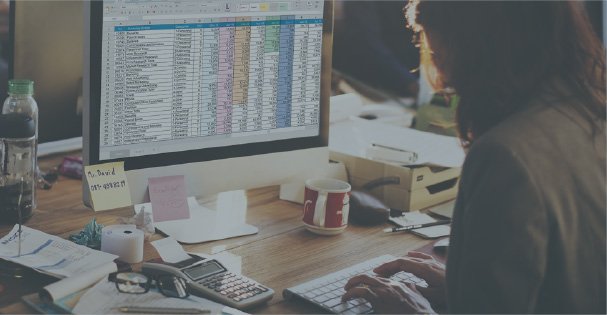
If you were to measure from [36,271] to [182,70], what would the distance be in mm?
434

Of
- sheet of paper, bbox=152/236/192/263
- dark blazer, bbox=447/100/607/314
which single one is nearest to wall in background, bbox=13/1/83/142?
sheet of paper, bbox=152/236/192/263

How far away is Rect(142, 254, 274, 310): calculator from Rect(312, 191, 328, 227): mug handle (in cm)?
31

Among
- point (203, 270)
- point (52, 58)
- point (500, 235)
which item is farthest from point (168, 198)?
point (500, 235)

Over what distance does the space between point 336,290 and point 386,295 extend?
4.2 inches

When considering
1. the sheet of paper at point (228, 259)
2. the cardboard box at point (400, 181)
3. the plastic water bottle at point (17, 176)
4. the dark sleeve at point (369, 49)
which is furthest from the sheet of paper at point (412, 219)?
the dark sleeve at point (369, 49)

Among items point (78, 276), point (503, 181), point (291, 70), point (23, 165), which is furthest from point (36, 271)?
point (503, 181)

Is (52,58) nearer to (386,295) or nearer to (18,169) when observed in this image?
(18,169)

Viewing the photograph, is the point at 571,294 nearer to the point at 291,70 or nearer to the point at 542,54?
the point at 542,54

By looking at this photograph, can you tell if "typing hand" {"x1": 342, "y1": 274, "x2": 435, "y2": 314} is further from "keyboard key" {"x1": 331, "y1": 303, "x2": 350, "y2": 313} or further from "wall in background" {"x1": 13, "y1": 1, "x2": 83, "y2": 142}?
"wall in background" {"x1": 13, "y1": 1, "x2": 83, "y2": 142}

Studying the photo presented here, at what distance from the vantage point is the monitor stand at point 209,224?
162 centimetres

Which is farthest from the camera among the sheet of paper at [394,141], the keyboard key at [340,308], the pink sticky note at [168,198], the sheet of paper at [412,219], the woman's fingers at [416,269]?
the sheet of paper at [394,141]

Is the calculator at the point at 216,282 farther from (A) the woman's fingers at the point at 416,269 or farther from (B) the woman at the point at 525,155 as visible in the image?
(B) the woman at the point at 525,155

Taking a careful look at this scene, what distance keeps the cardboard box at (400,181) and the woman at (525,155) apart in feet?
2.26

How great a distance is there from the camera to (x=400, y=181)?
185cm
